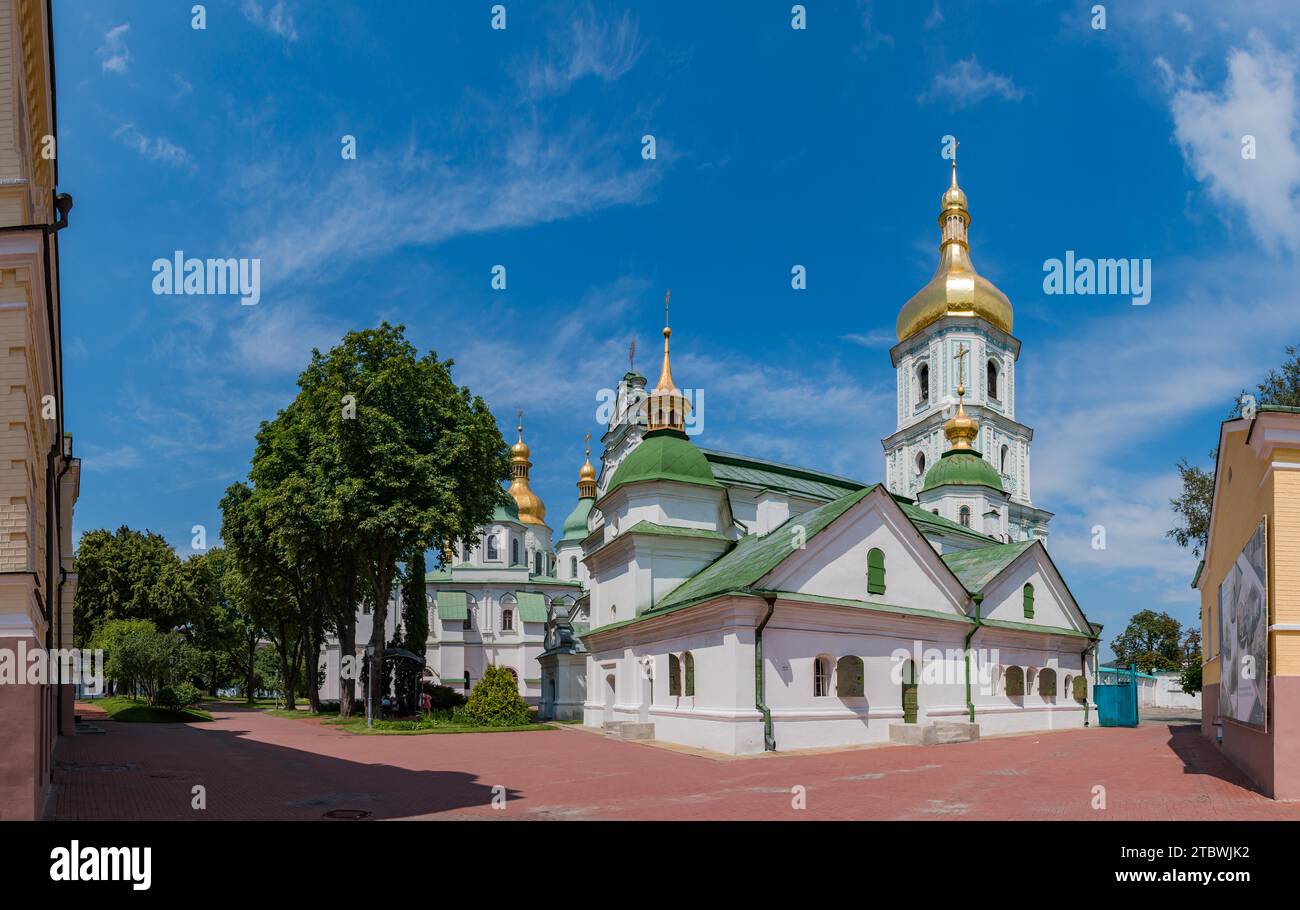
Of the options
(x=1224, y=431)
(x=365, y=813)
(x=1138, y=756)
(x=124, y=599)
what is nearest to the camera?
(x=365, y=813)

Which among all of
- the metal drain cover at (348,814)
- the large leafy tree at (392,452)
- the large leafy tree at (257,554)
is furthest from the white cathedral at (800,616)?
the large leafy tree at (257,554)

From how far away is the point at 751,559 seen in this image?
91.0ft

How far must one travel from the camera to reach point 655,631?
94.6 feet

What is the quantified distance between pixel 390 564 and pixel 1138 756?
25.4 metres

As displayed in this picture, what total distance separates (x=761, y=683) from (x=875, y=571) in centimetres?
579

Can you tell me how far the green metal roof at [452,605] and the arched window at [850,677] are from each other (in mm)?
49362

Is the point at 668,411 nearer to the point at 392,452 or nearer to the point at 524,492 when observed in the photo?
the point at 392,452

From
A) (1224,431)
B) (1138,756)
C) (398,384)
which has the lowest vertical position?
(1138,756)

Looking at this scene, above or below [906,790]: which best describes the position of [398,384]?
above

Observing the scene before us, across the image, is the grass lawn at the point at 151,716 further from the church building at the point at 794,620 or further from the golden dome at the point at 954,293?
the golden dome at the point at 954,293

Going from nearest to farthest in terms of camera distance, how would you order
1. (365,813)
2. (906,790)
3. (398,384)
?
(365,813)
(906,790)
(398,384)

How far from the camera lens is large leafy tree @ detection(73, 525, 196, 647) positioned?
5378 cm
